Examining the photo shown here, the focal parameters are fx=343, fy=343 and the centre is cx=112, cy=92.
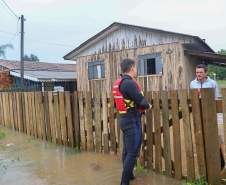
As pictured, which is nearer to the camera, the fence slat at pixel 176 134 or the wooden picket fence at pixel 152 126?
the wooden picket fence at pixel 152 126

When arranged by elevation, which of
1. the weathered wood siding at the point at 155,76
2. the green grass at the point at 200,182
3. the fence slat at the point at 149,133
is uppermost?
the weathered wood siding at the point at 155,76

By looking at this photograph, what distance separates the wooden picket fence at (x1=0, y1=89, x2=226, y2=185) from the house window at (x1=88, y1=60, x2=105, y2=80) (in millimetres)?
9529

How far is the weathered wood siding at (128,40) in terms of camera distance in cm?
1702

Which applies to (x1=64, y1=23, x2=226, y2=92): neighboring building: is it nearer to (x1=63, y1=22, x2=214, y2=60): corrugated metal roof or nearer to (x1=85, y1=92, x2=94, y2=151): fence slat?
(x1=63, y1=22, x2=214, y2=60): corrugated metal roof

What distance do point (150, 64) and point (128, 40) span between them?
199cm

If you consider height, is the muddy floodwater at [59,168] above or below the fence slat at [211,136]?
below

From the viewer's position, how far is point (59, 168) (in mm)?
6383

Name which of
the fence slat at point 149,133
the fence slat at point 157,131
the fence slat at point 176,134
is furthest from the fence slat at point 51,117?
the fence slat at point 176,134

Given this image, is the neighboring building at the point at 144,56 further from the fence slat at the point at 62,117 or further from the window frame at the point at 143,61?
the fence slat at the point at 62,117

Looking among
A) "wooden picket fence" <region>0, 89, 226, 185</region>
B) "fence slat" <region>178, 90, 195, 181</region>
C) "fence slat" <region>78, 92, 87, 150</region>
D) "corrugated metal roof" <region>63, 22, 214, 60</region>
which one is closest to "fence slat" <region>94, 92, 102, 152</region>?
"wooden picket fence" <region>0, 89, 226, 185</region>

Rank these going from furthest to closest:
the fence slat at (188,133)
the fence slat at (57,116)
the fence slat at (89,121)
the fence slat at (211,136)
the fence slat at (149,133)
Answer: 1. the fence slat at (57,116)
2. the fence slat at (89,121)
3. the fence slat at (149,133)
4. the fence slat at (188,133)
5. the fence slat at (211,136)

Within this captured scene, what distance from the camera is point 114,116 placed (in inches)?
261

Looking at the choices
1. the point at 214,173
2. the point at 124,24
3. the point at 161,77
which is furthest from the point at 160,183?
the point at 124,24

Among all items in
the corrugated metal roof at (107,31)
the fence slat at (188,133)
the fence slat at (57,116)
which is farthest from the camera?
the corrugated metal roof at (107,31)
